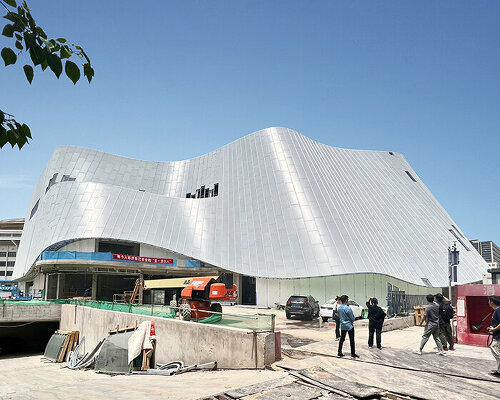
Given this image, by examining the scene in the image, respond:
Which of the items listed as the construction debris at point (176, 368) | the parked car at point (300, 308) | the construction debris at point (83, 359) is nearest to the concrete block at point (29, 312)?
the construction debris at point (83, 359)

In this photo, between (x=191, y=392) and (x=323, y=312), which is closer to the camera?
(x=191, y=392)

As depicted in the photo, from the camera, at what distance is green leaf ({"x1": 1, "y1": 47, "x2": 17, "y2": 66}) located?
3.13m

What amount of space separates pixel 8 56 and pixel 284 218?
3748 centimetres

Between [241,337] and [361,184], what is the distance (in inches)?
1521

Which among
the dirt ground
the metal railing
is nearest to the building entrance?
the metal railing

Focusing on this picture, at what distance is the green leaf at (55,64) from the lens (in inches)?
124

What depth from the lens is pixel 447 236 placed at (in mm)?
45688

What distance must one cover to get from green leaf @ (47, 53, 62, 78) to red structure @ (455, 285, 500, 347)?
1616 cm

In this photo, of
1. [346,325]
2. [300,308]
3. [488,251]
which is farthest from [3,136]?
[488,251]

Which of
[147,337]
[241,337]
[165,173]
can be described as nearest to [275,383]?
[241,337]

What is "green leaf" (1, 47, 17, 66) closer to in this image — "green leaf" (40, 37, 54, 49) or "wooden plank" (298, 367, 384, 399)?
"green leaf" (40, 37, 54, 49)

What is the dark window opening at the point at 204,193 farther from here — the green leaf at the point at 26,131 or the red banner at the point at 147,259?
the green leaf at the point at 26,131

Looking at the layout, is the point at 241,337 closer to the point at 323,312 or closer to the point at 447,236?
the point at 323,312

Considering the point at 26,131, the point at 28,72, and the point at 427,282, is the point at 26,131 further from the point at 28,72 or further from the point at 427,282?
the point at 427,282
